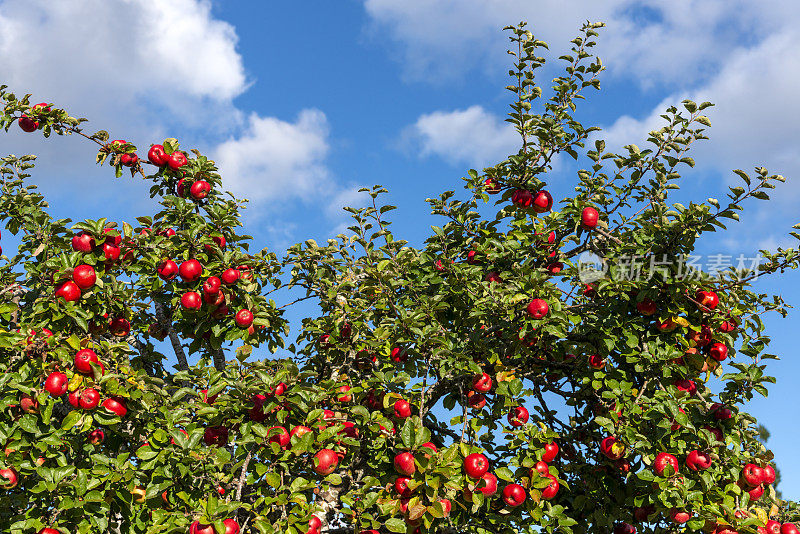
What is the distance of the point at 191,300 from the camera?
638 cm

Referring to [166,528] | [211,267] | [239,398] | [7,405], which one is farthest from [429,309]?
[7,405]

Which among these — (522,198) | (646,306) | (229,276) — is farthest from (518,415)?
(229,276)

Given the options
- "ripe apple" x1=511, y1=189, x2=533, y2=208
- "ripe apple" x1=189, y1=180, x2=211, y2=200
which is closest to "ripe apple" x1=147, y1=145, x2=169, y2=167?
"ripe apple" x1=189, y1=180, x2=211, y2=200

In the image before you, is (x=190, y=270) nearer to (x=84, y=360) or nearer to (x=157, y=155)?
(x=84, y=360)

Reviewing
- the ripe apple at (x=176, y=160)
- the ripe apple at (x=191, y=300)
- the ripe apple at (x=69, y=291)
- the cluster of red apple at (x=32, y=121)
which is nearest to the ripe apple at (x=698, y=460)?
Result: the ripe apple at (x=191, y=300)

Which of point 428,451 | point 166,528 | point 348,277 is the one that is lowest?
point 166,528

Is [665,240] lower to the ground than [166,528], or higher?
higher

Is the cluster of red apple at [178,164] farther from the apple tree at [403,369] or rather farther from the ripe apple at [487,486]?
the ripe apple at [487,486]

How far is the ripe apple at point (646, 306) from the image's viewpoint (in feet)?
19.5

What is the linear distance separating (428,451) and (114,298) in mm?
3279

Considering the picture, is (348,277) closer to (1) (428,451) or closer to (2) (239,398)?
(2) (239,398)

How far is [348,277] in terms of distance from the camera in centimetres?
686

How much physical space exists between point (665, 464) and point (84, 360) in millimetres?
4764

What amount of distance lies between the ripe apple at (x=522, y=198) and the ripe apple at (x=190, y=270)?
3299 millimetres
